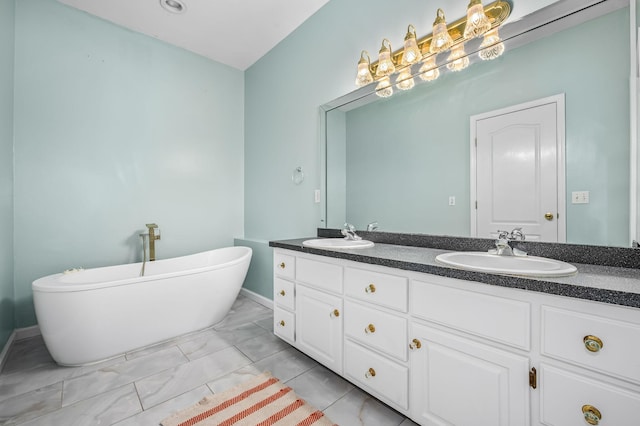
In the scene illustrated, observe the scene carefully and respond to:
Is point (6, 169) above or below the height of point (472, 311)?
above

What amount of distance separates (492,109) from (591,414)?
1.34m

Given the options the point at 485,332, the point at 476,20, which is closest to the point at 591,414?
the point at 485,332

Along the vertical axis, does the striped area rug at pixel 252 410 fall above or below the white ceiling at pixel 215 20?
below

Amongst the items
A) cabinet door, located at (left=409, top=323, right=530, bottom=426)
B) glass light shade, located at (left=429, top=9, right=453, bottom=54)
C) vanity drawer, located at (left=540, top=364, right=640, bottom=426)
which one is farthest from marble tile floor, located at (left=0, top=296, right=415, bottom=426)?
glass light shade, located at (left=429, top=9, right=453, bottom=54)

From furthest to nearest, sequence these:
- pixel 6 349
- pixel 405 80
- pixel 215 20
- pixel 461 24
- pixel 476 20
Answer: pixel 215 20
pixel 6 349
pixel 405 80
pixel 461 24
pixel 476 20

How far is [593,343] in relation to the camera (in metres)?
0.81

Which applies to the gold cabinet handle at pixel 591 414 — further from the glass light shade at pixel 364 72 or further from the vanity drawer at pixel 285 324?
the glass light shade at pixel 364 72

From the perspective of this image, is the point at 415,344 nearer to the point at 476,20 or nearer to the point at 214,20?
the point at 476,20

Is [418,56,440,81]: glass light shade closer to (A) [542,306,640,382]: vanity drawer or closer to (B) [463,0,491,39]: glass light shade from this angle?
(B) [463,0,491,39]: glass light shade

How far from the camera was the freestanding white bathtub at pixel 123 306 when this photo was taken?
168cm

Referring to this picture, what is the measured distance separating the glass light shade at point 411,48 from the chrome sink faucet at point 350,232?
1.21 metres

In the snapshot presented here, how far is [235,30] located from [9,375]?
10.5 ft

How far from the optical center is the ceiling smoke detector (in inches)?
93.3

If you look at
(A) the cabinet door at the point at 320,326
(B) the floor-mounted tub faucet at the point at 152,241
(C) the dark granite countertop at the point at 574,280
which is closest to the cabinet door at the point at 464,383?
(C) the dark granite countertop at the point at 574,280
